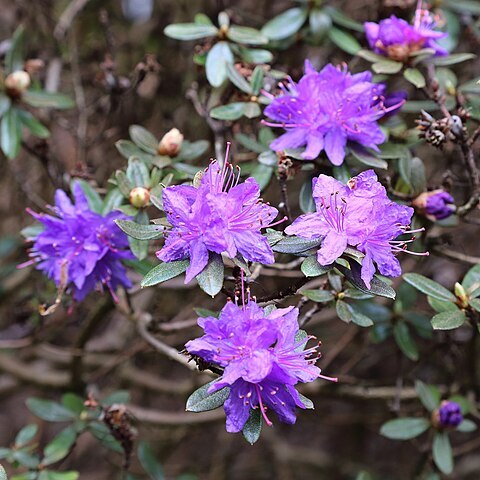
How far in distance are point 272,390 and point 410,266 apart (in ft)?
3.90

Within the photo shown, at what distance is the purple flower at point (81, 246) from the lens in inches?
66.7

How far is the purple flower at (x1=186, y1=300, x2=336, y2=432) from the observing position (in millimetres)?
A: 1285

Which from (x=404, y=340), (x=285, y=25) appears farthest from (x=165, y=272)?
(x=285, y=25)

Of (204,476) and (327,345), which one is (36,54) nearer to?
(327,345)

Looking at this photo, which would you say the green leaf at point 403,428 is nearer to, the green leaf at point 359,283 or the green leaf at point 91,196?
the green leaf at point 359,283

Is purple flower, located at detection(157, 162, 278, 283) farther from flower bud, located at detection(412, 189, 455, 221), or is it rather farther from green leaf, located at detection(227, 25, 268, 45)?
green leaf, located at detection(227, 25, 268, 45)

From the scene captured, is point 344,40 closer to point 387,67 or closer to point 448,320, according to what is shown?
point 387,67

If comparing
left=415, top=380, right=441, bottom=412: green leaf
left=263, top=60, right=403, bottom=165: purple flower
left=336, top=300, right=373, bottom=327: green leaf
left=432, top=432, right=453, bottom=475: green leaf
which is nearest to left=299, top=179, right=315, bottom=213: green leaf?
left=263, top=60, right=403, bottom=165: purple flower

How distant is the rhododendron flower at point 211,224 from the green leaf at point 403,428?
86 cm

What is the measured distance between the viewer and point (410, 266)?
2.42 metres

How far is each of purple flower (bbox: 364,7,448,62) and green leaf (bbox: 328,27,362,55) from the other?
184 millimetres

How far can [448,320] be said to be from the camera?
160cm

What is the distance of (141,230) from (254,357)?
368mm

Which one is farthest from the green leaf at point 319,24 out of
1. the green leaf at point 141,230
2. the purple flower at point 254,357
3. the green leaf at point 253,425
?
the green leaf at point 253,425
